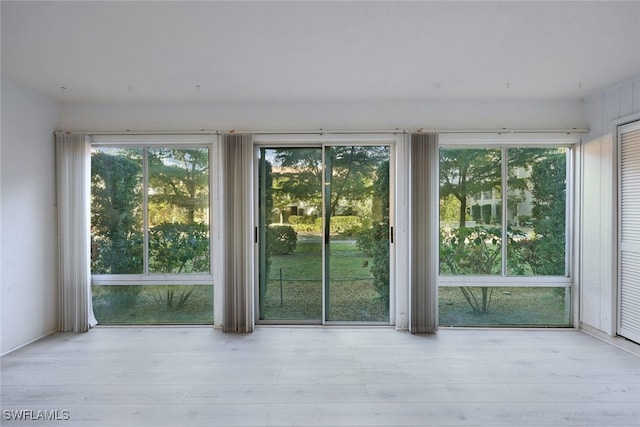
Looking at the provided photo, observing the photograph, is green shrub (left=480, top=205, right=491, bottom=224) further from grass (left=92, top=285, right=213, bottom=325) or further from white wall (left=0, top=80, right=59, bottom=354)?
white wall (left=0, top=80, right=59, bottom=354)

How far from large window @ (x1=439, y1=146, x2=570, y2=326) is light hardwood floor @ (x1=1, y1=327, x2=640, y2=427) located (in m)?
0.34

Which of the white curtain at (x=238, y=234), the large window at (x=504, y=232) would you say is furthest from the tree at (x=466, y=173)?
the white curtain at (x=238, y=234)

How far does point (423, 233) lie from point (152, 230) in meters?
3.19

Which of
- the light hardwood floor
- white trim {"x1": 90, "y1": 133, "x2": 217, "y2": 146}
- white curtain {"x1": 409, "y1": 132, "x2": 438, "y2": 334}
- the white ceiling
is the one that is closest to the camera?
the white ceiling

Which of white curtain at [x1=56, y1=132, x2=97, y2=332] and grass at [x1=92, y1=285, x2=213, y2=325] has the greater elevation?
white curtain at [x1=56, y1=132, x2=97, y2=332]

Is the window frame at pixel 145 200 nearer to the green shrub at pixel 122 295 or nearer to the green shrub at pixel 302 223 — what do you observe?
the green shrub at pixel 122 295

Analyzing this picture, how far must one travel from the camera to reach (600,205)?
345 cm

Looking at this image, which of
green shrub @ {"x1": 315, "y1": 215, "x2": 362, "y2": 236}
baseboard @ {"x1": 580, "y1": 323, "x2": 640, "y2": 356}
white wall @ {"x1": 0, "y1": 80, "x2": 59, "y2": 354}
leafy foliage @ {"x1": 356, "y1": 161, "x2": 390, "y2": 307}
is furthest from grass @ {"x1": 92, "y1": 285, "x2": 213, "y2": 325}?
baseboard @ {"x1": 580, "y1": 323, "x2": 640, "y2": 356}

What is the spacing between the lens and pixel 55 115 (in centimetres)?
365

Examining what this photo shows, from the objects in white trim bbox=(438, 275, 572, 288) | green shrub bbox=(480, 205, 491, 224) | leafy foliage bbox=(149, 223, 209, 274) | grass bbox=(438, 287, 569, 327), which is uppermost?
green shrub bbox=(480, 205, 491, 224)

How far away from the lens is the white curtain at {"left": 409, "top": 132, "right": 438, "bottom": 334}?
3572 mm

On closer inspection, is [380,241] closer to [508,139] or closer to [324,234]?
[324,234]

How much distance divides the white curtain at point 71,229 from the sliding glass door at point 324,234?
198cm

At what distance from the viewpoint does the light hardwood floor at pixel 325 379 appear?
2131mm
